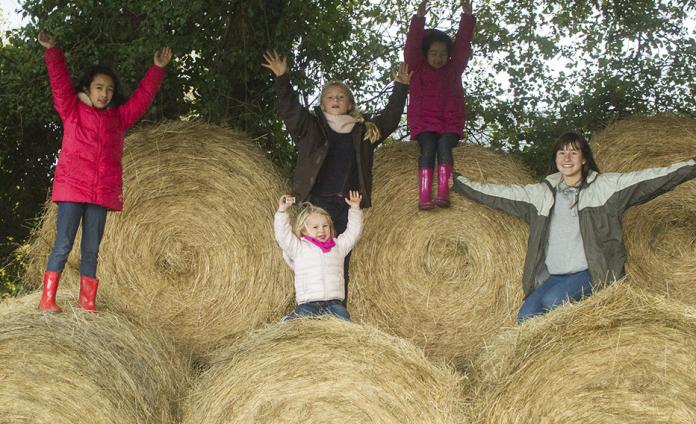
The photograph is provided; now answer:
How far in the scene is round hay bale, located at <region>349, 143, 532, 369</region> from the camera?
5762 millimetres

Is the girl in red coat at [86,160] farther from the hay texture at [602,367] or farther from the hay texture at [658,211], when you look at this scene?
the hay texture at [658,211]

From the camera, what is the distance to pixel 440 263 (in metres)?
5.99

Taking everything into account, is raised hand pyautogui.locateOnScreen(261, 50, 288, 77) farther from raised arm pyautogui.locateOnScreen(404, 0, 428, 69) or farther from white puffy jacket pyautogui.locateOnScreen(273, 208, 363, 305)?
raised arm pyautogui.locateOnScreen(404, 0, 428, 69)

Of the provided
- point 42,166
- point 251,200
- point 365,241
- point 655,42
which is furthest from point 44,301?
point 655,42

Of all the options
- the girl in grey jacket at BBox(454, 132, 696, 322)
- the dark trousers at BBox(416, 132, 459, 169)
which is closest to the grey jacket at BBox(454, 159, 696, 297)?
the girl in grey jacket at BBox(454, 132, 696, 322)

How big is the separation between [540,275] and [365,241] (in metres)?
1.18

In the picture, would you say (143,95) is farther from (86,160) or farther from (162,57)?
(86,160)

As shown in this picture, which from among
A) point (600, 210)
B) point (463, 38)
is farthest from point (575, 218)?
point (463, 38)

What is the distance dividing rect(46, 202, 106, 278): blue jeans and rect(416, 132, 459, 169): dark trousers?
1.99 meters

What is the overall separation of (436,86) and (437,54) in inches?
8.6

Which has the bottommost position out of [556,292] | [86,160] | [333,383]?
[333,383]

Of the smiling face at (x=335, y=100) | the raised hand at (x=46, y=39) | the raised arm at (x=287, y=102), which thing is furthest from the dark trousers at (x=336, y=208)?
the raised hand at (x=46, y=39)

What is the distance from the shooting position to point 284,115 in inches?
215

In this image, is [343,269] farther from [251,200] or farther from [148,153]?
[148,153]
